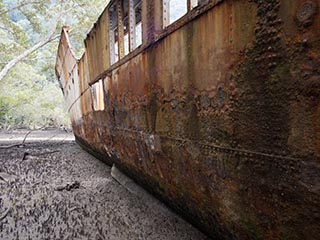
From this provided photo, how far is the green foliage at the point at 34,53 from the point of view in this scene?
20.8 m

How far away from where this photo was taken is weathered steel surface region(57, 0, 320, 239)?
1352 mm

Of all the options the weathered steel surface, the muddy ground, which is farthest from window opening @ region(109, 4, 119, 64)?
the muddy ground

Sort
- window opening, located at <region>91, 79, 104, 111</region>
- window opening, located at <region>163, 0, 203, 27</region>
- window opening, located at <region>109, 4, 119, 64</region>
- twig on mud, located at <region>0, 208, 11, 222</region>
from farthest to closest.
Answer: window opening, located at <region>91, 79, 104, 111</region> < window opening, located at <region>109, 4, 119, 64</region> < twig on mud, located at <region>0, 208, 11, 222</region> < window opening, located at <region>163, 0, 203, 27</region>

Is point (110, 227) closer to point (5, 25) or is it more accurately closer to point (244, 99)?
point (244, 99)

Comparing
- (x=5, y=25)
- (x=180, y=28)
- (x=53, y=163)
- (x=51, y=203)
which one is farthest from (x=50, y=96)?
(x=180, y=28)

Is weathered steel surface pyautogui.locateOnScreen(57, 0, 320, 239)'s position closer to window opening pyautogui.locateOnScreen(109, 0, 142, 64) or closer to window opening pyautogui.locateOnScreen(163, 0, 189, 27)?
window opening pyautogui.locateOnScreen(163, 0, 189, 27)

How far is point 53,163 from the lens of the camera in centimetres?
769

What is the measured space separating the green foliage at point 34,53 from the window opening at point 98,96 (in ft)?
52.4

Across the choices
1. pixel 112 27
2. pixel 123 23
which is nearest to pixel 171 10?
pixel 123 23

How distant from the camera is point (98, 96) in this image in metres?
6.01

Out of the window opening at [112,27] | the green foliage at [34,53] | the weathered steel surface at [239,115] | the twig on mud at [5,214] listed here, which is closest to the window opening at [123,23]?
the window opening at [112,27]

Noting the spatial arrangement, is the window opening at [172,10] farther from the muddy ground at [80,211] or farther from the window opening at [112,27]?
the muddy ground at [80,211]

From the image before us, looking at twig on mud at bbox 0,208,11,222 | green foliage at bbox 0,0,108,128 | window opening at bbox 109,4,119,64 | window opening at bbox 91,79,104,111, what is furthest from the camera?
green foliage at bbox 0,0,108,128

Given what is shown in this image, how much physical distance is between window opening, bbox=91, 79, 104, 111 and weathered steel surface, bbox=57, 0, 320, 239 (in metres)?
2.61
